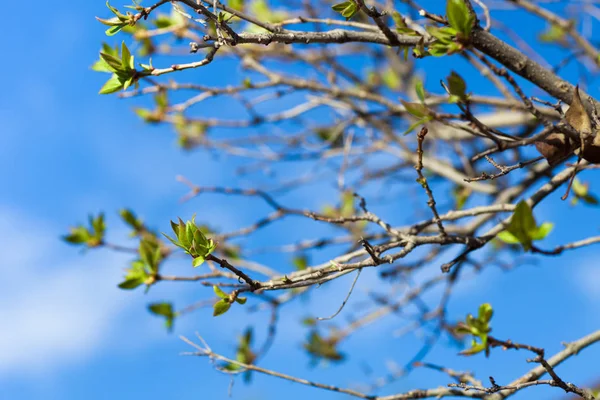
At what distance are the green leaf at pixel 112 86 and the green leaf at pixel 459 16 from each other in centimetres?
76

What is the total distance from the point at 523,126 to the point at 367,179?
0.97m

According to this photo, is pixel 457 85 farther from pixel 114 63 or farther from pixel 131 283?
pixel 131 283

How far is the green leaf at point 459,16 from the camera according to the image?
43.4 inches

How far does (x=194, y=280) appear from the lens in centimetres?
171

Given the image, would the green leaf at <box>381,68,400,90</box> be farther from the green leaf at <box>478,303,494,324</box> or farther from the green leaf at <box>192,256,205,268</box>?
the green leaf at <box>192,256,205,268</box>

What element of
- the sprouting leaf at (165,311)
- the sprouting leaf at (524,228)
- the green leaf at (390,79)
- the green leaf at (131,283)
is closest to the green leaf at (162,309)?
the sprouting leaf at (165,311)

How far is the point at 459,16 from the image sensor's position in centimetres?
112

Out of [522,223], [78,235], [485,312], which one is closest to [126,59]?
[522,223]

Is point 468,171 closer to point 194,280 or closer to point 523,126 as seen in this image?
point 523,126

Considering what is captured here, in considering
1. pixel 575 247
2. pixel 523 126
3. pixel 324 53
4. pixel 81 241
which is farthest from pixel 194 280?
pixel 523 126

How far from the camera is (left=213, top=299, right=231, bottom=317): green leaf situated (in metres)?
1.33

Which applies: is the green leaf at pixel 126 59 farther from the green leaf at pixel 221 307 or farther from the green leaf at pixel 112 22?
the green leaf at pixel 221 307

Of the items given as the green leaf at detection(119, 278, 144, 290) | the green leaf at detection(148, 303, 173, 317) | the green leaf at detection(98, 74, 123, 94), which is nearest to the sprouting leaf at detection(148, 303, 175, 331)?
the green leaf at detection(148, 303, 173, 317)

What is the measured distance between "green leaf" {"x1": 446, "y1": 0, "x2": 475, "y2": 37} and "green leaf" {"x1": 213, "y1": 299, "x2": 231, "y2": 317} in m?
0.79
